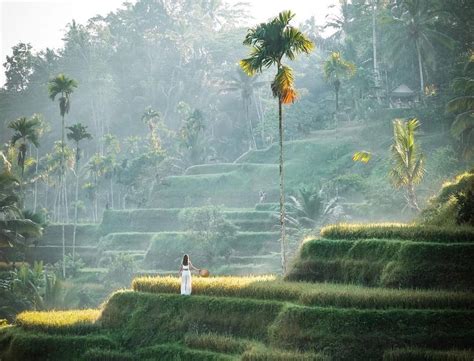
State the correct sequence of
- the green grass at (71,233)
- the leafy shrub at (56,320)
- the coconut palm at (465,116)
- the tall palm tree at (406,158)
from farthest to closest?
1. the green grass at (71,233)
2. the coconut palm at (465,116)
3. the tall palm tree at (406,158)
4. the leafy shrub at (56,320)

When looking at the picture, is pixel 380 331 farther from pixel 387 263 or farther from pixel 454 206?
pixel 454 206

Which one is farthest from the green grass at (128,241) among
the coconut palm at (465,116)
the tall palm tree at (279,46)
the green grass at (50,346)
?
the tall palm tree at (279,46)

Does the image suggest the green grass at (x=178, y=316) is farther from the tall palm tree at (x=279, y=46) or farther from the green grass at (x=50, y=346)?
the tall palm tree at (x=279, y=46)

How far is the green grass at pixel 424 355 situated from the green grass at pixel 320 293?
1.51m

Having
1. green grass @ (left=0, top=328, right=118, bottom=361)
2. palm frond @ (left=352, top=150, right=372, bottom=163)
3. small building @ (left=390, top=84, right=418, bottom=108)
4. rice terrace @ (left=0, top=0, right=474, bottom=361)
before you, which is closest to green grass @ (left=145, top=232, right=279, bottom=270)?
rice terrace @ (left=0, top=0, right=474, bottom=361)

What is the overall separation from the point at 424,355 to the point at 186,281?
27.2 ft

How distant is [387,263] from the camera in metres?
21.2

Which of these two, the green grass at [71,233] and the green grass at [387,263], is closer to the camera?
the green grass at [387,263]

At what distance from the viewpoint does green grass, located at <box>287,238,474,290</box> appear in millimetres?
20078

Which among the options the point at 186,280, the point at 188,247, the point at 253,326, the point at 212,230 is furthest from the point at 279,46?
the point at 188,247

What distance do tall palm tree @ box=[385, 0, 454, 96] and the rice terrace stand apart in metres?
0.17

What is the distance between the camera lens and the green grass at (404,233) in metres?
21.1

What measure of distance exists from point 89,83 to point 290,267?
76.4m

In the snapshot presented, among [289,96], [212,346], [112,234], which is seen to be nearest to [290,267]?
[212,346]
